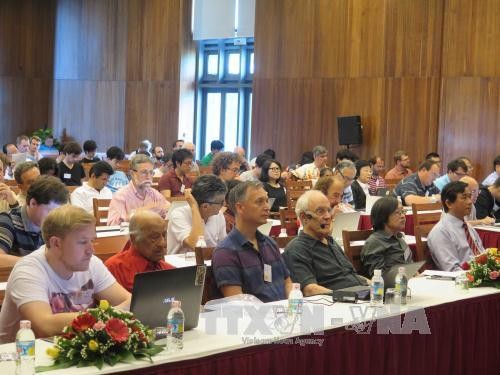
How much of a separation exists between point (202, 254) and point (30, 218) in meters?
0.96

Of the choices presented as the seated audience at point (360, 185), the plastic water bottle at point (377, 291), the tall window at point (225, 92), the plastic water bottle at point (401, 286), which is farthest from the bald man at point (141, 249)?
the tall window at point (225, 92)

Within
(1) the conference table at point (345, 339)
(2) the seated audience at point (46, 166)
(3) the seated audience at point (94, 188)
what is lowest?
(1) the conference table at point (345, 339)

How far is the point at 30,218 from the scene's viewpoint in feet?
14.8

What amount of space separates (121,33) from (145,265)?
16.0 meters

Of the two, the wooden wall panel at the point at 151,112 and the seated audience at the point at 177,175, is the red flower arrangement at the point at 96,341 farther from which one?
the wooden wall panel at the point at 151,112

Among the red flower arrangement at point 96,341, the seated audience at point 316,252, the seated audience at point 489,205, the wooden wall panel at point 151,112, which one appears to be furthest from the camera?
the wooden wall panel at point 151,112

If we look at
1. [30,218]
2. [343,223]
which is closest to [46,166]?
[343,223]

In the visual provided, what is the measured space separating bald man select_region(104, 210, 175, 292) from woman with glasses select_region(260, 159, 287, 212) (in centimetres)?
564

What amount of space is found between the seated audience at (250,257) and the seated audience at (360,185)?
5.25 meters

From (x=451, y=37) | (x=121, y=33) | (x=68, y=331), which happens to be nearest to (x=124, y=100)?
(x=121, y=33)

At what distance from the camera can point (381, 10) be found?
1498 centimetres

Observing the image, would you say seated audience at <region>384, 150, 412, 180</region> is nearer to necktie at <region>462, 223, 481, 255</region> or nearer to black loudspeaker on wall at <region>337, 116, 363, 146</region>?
black loudspeaker on wall at <region>337, 116, 363, 146</region>

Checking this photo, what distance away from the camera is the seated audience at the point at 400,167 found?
44.6 ft

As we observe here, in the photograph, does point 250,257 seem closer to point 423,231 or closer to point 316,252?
point 316,252
